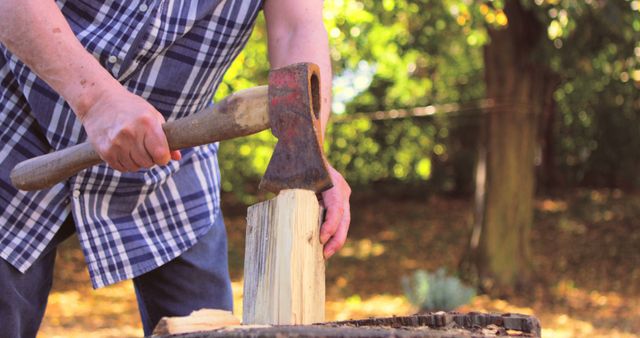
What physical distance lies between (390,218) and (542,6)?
6.15 meters

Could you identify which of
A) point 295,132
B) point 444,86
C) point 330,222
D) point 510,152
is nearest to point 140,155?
point 295,132

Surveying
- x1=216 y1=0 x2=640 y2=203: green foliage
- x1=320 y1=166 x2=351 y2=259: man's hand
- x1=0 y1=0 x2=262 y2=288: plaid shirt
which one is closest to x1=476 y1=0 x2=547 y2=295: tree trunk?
x1=216 y1=0 x2=640 y2=203: green foliage

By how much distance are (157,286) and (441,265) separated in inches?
335

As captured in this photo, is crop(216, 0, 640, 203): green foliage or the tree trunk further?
the tree trunk

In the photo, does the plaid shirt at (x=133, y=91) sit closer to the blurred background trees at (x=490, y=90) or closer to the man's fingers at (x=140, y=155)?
the man's fingers at (x=140, y=155)

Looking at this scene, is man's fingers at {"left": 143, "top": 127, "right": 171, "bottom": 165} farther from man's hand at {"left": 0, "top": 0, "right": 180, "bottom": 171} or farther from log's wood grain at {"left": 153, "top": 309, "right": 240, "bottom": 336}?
log's wood grain at {"left": 153, "top": 309, "right": 240, "bottom": 336}

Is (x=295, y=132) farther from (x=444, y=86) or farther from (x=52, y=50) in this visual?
(x=444, y=86)

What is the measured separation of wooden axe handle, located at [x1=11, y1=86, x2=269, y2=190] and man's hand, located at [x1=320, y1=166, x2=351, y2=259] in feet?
0.70

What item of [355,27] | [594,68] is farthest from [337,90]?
[594,68]

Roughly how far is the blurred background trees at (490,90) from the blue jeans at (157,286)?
543 centimetres

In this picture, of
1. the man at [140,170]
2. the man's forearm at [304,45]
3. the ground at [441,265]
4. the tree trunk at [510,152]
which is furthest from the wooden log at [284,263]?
the tree trunk at [510,152]

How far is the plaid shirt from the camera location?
1973mm

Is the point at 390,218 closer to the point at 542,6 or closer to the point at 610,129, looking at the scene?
the point at 610,129

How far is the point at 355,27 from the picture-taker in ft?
27.9
